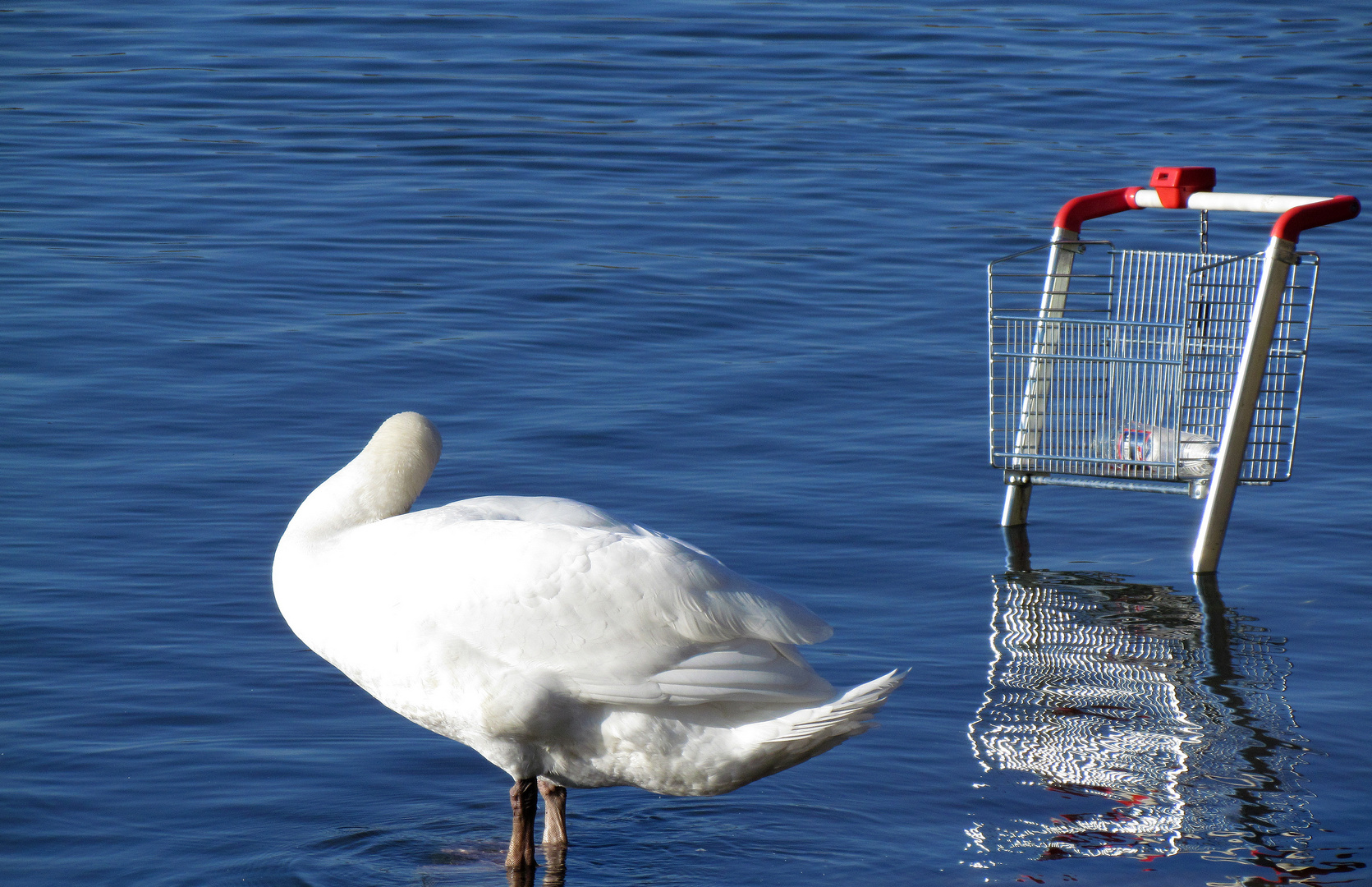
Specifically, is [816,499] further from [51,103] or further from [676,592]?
[51,103]

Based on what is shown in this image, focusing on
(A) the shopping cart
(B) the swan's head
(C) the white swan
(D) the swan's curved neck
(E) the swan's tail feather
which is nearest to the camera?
(E) the swan's tail feather

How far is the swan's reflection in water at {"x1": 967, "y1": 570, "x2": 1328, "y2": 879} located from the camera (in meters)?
4.78

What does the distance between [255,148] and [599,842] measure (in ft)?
39.3

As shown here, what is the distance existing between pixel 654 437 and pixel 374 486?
413cm

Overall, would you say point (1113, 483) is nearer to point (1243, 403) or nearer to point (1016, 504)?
point (1016, 504)

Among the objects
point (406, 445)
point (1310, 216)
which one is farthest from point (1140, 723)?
point (406, 445)

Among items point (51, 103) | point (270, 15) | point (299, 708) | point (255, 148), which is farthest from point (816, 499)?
point (270, 15)

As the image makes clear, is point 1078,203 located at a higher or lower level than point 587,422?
higher

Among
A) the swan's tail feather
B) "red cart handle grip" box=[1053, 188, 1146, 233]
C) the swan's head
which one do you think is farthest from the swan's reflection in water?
the swan's head

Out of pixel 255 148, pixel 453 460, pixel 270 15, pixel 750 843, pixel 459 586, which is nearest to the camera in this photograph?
pixel 459 586

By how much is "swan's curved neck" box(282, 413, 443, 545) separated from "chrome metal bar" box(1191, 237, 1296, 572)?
3524 millimetres

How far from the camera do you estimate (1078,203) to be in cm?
745

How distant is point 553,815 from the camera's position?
475 cm

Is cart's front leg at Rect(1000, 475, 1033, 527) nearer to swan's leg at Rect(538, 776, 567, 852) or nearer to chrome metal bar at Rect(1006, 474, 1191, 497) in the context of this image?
chrome metal bar at Rect(1006, 474, 1191, 497)
